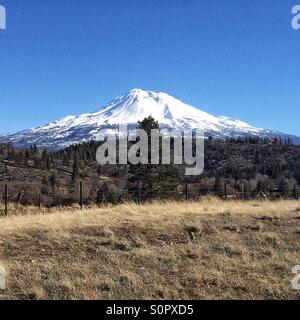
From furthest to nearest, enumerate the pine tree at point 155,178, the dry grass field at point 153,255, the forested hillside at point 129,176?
the forested hillside at point 129,176
the pine tree at point 155,178
the dry grass field at point 153,255

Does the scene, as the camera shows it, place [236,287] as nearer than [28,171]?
Yes

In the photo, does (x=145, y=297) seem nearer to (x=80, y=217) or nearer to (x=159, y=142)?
(x=80, y=217)

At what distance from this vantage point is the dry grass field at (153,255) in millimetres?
9516

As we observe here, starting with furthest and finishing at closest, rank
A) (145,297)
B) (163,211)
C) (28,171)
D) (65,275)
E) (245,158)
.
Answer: (245,158), (28,171), (163,211), (65,275), (145,297)

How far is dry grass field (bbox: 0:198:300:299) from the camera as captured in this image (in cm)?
952

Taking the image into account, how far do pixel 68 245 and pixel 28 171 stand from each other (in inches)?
3013

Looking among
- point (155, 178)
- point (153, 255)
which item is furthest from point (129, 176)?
point (153, 255)

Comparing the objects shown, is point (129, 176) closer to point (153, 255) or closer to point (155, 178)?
point (155, 178)

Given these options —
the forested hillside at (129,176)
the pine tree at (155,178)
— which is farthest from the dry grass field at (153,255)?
the forested hillside at (129,176)

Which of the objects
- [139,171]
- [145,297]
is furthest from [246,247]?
[139,171]

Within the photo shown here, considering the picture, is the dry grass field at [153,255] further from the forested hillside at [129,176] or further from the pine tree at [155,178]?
the forested hillside at [129,176]

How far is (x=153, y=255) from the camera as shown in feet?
39.5

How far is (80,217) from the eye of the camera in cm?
1698
